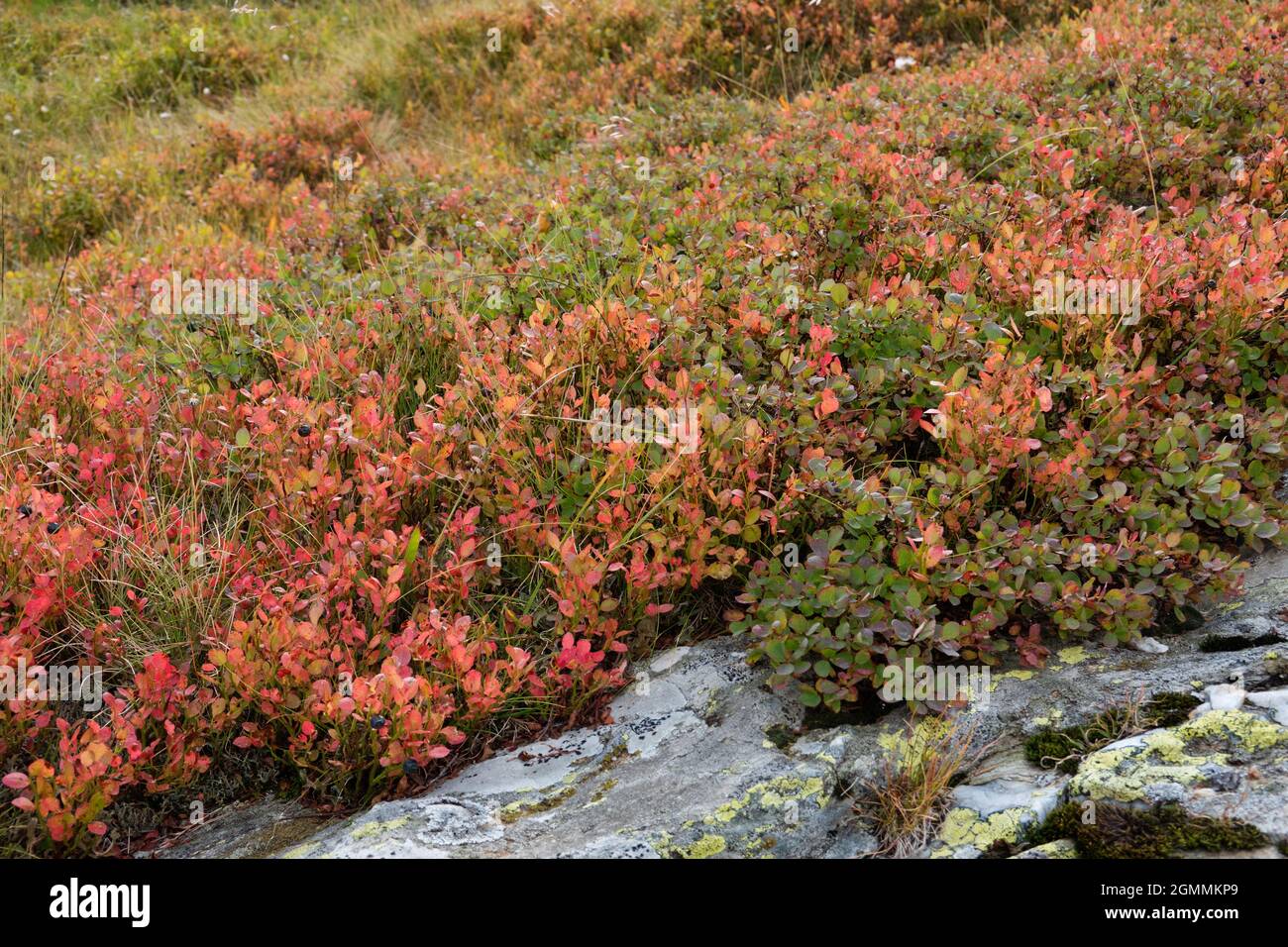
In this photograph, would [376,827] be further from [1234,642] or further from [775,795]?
[1234,642]

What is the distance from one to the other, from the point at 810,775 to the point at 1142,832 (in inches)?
36.9

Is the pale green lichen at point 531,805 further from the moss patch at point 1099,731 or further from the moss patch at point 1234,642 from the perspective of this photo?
the moss patch at point 1234,642

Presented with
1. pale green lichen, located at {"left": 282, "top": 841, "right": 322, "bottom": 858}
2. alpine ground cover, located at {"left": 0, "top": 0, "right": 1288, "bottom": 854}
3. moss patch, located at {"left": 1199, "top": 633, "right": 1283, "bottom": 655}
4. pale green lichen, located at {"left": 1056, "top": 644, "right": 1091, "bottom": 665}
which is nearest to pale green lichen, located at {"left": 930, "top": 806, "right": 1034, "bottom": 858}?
Result: alpine ground cover, located at {"left": 0, "top": 0, "right": 1288, "bottom": 854}

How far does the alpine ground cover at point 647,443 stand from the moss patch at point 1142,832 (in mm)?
665

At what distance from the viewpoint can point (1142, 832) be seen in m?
2.74

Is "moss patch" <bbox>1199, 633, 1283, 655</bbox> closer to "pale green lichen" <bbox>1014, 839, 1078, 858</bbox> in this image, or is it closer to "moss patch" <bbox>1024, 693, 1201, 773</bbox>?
"moss patch" <bbox>1024, 693, 1201, 773</bbox>

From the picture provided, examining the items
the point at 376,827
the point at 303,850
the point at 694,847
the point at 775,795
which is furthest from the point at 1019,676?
the point at 303,850

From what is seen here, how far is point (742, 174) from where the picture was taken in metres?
6.37

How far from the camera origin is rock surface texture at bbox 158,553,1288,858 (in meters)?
2.86

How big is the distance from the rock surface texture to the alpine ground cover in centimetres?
14

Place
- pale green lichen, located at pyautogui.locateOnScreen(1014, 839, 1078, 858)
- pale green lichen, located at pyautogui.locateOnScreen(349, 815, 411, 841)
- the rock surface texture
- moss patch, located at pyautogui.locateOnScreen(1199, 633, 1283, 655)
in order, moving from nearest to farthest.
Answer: pale green lichen, located at pyautogui.locateOnScreen(1014, 839, 1078, 858)
the rock surface texture
pale green lichen, located at pyautogui.locateOnScreen(349, 815, 411, 841)
moss patch, located at pyautogui.locateOnScreen(1199, 633, 1283, 655)

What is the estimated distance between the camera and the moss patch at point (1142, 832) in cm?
263

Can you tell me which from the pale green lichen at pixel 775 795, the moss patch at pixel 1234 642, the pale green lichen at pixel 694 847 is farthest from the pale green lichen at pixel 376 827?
the moss patch at pixel 1234 642

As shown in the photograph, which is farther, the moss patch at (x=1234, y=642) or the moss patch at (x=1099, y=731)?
the moss patch at (x=1234, y=642)
